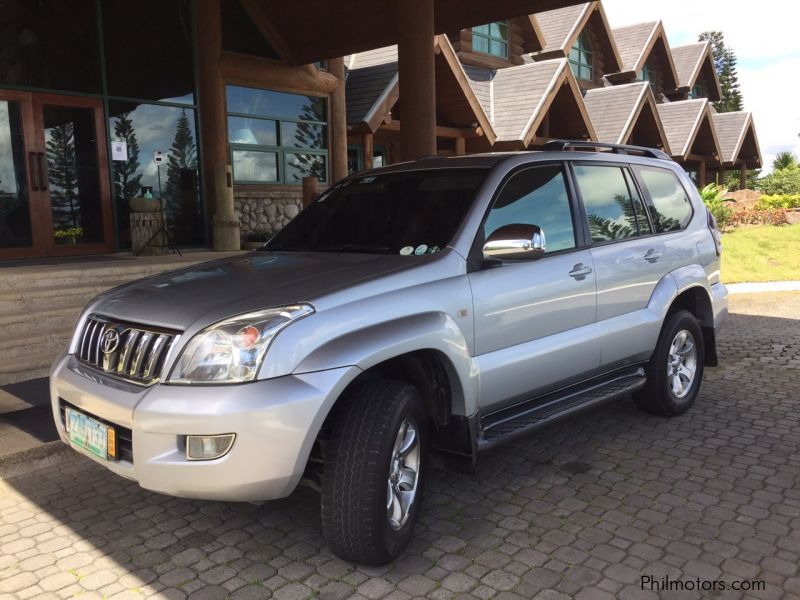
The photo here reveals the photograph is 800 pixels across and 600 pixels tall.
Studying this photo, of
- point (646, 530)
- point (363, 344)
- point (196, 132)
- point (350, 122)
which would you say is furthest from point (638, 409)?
point (350, 122)

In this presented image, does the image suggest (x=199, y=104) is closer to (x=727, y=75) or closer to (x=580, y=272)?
(x=580, y=272)

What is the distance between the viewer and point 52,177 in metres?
9.93

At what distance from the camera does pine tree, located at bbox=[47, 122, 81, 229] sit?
993cm

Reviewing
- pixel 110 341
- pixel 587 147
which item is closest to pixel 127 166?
pixel 587 147

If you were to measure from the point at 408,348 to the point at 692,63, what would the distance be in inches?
1493

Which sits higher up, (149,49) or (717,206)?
(149,49)

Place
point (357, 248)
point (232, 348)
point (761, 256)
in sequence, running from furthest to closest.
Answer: point (761, 256)
point (357, 248)
point (232, 348)

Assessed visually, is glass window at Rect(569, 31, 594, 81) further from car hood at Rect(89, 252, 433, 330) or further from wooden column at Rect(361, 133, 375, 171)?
car hood at Rect(89, 252, 433, 330)

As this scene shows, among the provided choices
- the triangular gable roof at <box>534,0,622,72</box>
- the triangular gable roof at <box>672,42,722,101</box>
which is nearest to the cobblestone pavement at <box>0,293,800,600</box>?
the triangular gable roof at <box>534,0,622,72</box>

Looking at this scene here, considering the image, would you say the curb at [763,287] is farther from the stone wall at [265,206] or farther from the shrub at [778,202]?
the shrub at [778,202]

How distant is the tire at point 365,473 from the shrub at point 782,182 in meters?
42.2

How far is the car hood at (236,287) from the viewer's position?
10.1 feet

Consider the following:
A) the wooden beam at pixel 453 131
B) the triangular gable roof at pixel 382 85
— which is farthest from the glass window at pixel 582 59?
the triangular gable roof at pixel 382 85

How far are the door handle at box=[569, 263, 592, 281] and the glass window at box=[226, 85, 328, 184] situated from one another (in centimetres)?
968
